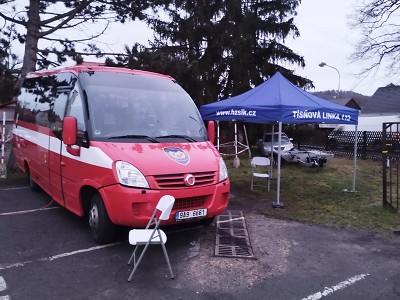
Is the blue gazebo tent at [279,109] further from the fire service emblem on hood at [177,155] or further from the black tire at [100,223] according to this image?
the black tire at [100,223]

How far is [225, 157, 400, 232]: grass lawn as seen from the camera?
7082 mm

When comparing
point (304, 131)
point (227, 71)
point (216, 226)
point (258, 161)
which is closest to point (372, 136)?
point (304, 131)

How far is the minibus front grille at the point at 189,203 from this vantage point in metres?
4.91

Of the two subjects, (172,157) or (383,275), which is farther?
(172,157)

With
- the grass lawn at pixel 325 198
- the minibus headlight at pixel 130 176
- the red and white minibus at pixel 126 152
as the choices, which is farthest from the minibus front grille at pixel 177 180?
the grass lawn at pixel 325 198

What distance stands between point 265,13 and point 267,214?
15.8 metres

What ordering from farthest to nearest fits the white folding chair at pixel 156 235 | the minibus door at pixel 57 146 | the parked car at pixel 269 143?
the parked car at pixel 269 143, the minibus door at pixel 57 146, the white folding chair at pixel 156 235

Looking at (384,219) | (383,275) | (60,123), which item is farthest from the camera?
(384,219)

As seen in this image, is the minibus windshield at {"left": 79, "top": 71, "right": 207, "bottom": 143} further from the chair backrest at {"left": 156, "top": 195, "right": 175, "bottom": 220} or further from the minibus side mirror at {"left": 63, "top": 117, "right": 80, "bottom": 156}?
the chair backrest at {"left": 156, "top": 195, "right": 175, "bottom": 220}

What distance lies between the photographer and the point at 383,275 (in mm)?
4559

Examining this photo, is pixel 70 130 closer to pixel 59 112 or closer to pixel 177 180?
pixel 59 112

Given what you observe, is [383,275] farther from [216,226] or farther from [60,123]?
[60,123]

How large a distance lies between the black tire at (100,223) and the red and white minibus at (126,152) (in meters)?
0.01

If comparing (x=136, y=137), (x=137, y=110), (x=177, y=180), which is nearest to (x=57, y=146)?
(x=137, y=110)
